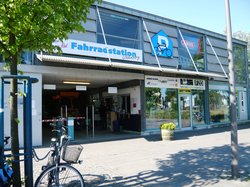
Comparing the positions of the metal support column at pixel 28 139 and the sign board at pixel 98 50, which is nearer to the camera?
the metal support column at pixel 28 139

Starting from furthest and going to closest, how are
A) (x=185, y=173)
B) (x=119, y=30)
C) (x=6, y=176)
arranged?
(x=119, y=30), (x=185, y=173), (x=6, y=176)

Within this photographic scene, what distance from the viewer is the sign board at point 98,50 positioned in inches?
435

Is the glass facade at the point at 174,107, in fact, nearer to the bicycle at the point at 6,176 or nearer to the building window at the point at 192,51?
the building window at the point at 192,51

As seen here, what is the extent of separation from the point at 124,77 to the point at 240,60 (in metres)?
13.3

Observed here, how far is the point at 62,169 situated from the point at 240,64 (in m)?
21.0

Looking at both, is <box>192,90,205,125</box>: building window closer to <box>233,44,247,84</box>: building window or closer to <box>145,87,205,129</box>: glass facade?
<box>145,87,205,129</box>: glass facade

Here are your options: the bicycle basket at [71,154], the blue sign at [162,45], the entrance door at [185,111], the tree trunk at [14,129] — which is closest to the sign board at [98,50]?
the blue sign at [162,45]

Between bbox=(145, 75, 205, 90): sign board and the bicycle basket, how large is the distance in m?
9.97

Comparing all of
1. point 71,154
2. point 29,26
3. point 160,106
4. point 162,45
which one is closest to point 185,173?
point 71,154

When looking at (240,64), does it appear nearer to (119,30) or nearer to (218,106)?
(218,106)

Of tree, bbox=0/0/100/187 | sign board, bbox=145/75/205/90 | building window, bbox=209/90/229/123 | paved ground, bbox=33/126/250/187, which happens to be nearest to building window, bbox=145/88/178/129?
sign board, bbox=145/75/205/90

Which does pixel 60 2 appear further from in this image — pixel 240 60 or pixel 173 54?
pixel 240 60

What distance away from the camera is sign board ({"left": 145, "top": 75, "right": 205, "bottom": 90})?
14094mm

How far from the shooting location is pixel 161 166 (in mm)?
6609
